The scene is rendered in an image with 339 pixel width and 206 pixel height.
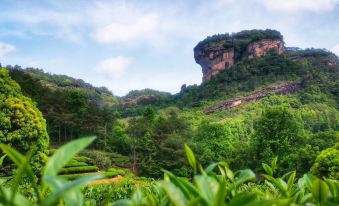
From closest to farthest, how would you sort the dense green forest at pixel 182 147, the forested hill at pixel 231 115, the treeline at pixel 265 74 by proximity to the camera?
the dense green forest at pixel 182 147, the forested hill at pixel 231 115, the treeline at pixel 265 74

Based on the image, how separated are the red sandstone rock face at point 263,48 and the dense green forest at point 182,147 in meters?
7.67

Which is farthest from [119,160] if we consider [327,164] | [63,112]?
[327,164]

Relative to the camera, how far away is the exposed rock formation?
2862 inches

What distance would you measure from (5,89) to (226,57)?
8001cm

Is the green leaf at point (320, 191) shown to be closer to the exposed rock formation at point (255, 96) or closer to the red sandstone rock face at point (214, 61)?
the exposed rock formation at point (255, 96)

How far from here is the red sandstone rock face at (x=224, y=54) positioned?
307 feet

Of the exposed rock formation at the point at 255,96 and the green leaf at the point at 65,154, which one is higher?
the exposed rock formation at the point at 255,96

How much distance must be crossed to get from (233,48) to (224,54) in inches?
96.6

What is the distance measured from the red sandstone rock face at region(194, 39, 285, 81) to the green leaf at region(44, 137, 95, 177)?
94.3 meters

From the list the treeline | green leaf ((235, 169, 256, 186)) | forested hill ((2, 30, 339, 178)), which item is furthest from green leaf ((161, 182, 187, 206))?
the treeline

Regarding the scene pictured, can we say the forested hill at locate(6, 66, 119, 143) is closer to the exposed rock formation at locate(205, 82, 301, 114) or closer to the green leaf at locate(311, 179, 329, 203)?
the exposed rock formation at locate(205, 82, 301, 114)

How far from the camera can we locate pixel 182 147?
3316cm

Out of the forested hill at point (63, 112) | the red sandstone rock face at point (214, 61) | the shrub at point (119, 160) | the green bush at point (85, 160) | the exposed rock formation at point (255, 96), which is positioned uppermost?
the red sandstone rock face at point (214, 61)

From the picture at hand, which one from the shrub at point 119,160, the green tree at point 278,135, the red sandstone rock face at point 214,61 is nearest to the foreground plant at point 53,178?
the green tree at point 278,135
